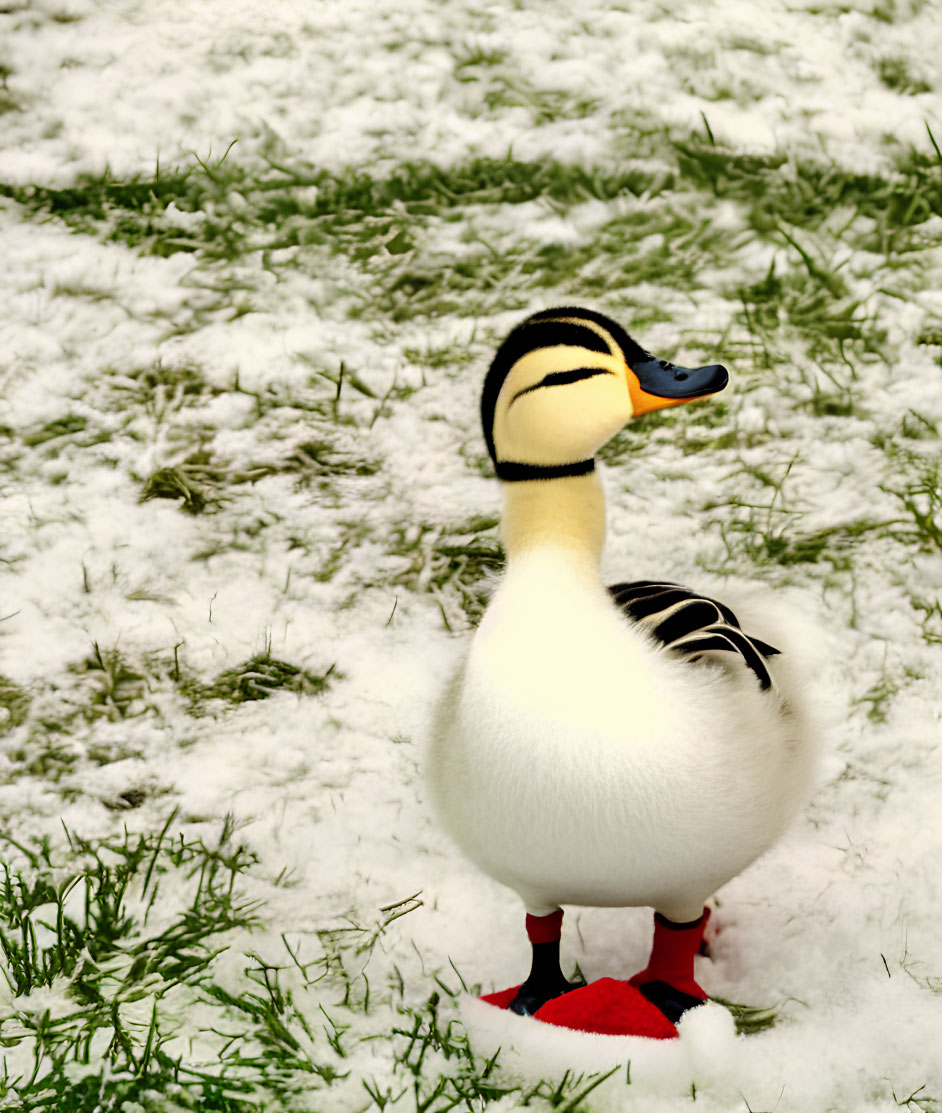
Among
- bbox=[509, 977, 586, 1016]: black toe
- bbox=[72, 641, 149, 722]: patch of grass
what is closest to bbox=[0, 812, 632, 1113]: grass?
bbox=[509, 977, 586, 1016]: black toe

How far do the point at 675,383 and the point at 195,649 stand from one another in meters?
1.79

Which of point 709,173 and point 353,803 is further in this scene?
point 709,173

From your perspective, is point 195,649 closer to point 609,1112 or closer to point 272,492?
point 272,492

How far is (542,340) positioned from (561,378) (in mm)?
89

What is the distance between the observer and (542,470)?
2.66 metres

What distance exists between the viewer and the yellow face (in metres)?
2.61

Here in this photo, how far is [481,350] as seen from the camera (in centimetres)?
491

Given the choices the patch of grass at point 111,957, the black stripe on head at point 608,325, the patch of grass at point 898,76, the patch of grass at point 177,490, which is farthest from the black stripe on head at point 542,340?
the patch of grass at point 898,76

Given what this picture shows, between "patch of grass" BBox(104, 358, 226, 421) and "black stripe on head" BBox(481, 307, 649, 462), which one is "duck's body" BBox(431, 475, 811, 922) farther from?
"patch of grass" BBox(104, 358, 226, 421)

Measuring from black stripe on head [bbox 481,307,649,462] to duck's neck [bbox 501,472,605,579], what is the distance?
0.47ft

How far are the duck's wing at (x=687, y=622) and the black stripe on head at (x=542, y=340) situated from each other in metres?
0.43

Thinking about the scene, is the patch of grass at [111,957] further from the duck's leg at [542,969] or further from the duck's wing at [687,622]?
the duck's wing at [687,622]

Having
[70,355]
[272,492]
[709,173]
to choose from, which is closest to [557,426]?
[272,492]

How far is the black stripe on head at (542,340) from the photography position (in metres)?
2.65
